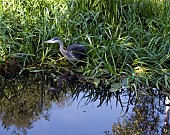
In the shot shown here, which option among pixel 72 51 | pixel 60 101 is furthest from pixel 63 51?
pixel 60 101

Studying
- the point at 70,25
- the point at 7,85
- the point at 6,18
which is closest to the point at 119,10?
the point at 70,25

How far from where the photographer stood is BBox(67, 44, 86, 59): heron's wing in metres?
3.86

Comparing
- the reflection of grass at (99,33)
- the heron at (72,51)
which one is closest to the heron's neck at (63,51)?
the heron at (72,51)

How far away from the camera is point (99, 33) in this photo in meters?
4.39

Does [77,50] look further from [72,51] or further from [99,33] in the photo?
[99,33]

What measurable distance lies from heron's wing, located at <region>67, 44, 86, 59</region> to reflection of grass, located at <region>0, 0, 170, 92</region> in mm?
77

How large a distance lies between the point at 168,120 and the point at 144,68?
0.69 m

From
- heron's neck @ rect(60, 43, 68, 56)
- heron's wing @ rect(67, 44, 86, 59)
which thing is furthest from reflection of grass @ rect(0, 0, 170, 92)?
heron's neck @ rect(60, 43, 68, 56)

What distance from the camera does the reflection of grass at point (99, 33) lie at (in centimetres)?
378

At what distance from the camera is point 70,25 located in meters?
4.29

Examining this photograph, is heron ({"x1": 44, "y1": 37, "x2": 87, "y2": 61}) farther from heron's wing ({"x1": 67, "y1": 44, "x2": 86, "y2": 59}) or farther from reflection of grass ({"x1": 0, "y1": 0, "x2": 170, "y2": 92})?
reflection of grass ({"x1": 0, "y1": 0, "x2": 170, "y2": 92})

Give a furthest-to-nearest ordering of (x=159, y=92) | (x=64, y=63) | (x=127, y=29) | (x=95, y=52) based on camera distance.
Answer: (x=127, y=29), (x=64, y=63), (x=95, y=52), (x=159, y=92)

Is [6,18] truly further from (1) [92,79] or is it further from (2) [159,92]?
(2) [159,92]

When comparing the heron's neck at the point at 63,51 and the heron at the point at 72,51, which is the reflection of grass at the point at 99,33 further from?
the heron's neck at the point at 63,51
